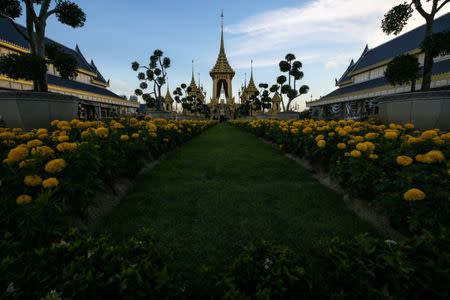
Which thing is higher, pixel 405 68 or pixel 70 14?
pixel 70 14

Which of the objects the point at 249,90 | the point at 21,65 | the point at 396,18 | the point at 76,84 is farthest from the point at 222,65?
the point at 21,65

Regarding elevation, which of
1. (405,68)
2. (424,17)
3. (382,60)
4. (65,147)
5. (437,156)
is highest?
(382,60)

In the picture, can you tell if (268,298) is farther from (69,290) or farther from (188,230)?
(188,230)

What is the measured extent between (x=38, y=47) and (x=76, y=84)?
23628 mm

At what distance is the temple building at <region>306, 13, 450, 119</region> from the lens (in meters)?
16.7

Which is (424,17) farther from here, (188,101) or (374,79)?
(188,101)

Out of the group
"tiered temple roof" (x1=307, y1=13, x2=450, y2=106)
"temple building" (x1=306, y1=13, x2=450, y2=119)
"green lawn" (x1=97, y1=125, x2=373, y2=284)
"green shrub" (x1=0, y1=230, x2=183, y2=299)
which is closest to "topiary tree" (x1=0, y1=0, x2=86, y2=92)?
"green lawn" (x1=97, y1=125, x2=373, y2=284)

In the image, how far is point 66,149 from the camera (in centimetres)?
236

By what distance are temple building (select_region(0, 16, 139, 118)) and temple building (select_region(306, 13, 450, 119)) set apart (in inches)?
877

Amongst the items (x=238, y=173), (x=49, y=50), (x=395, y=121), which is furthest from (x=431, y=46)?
(x=49, y=50)

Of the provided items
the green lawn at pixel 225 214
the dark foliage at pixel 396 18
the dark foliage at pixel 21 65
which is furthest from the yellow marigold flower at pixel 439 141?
the dark foliage at pixel 21 65

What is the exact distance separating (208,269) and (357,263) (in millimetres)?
883

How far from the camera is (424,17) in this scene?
7648mm

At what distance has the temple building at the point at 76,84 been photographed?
15841 mm
